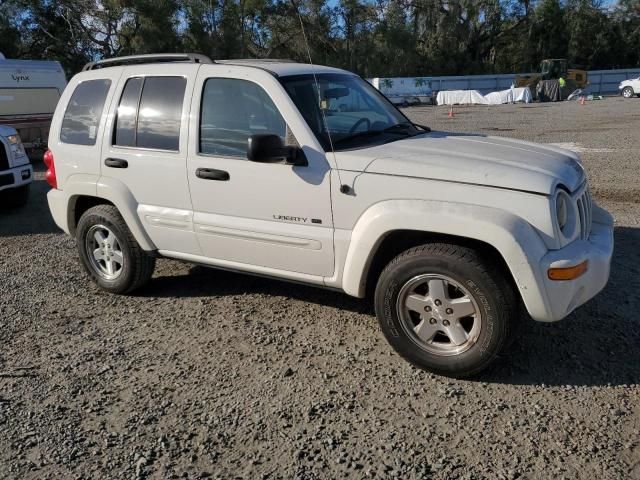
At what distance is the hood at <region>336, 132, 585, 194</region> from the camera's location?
138 inches

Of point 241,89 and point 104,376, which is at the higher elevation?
point 241,89

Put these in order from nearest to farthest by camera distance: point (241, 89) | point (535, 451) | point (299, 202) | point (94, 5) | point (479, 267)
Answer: point (535, 451)
point (479, 267)
point (299, 202)
point (241, 89)
point (94, 5)

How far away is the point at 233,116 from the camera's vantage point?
4.36 m

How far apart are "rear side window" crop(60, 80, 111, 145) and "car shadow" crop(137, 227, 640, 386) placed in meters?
1.43

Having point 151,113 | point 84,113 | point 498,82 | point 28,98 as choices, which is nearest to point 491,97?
point 498,82

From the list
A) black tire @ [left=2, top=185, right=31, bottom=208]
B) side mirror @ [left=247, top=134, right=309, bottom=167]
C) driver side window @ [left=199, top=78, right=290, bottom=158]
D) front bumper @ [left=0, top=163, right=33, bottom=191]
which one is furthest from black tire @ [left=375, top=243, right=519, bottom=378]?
Result: black tire @ [left=2, top=185, right=31, bottom=208]

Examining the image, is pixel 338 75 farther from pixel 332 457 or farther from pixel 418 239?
pixel 332 457

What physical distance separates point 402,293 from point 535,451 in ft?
3.83

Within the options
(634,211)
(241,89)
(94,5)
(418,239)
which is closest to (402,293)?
(418,239)

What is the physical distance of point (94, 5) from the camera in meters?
48.6

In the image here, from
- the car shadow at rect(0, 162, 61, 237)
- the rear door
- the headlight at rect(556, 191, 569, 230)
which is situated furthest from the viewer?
the car shadow at rect(0, 162, 61, 237)

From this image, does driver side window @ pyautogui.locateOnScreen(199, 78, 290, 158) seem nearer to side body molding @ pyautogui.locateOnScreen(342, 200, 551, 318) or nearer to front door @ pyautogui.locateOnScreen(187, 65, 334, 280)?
Answer: front door @ pyautogui.locateOnScreen(187, 65, 334, 280)

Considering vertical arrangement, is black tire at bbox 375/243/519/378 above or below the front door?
below

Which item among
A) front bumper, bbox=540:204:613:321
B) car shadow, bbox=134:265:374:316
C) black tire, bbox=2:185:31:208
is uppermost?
front bumper, bbox=540:204:613:321
